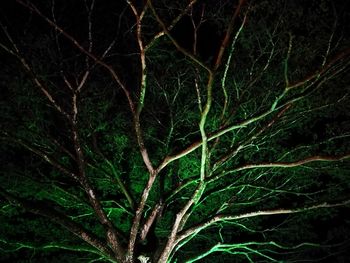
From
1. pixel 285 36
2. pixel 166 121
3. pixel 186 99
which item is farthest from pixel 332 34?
pixel 166 121

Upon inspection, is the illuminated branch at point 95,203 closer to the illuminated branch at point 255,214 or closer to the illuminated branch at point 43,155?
the illuminated branch at point 43,155

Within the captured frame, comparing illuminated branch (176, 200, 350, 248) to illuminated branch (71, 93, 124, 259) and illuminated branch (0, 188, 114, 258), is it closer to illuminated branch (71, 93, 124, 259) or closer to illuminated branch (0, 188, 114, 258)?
illuminated branch (71, 93, 124, 259)

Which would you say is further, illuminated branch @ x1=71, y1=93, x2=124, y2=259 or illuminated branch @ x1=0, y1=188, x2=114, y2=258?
illuminated branch @ x1=71, y1=93, x2=124, y2=259

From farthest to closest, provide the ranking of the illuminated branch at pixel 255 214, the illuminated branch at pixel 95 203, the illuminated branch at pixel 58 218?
the illuminated branch at pixel 95 203 → the illuminated branch at pixel 58 218 → the illuminated branch at pixel 255 214

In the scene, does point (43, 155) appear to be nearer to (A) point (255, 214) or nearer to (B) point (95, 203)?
(B) point (95, 203)

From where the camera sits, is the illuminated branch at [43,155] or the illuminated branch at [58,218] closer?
the illuminated branch at [58,218]

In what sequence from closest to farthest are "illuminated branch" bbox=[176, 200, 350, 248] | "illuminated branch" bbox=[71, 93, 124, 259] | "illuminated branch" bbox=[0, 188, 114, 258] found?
"illuminated branch" bbox=[176, 200, 350, 248] < "illuminated branch" bbox=[0, 188, 114, 258] < "illuminated branch" bbox=[71, 93, 124, 259]

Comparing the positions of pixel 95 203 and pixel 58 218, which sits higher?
pixel 58 218

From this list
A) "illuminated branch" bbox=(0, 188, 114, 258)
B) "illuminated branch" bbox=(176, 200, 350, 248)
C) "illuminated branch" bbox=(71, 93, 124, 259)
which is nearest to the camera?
"illuminated branch" bbox=(176, 200, 350, 248)

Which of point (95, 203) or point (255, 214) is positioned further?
point (95, 203)

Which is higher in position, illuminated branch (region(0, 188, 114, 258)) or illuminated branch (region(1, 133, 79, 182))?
illuminated branch (region(1, 133, 79, 182))

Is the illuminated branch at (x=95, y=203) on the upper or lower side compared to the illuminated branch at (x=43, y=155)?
lower

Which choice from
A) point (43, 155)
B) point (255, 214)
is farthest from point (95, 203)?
point (255, 214)

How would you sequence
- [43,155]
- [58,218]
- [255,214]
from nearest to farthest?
[255,214] → [58,218] → [43,155]
